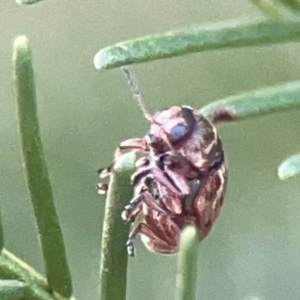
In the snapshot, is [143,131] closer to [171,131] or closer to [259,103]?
[171,131]

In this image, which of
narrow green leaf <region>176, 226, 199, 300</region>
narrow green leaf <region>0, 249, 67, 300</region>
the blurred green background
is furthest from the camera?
the blurred green background

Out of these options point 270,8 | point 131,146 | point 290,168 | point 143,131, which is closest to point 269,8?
point 270,8

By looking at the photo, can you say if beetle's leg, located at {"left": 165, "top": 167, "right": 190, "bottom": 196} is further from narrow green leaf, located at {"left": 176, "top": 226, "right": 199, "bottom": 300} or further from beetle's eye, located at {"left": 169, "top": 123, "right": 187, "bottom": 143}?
narrow green leaf, located at {"left": 176, "top": 226, "right": 199, "bottom": 300}

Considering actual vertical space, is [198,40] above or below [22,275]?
above

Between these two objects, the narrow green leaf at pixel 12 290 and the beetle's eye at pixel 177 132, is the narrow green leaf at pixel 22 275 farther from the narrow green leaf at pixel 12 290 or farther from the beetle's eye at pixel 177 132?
the beetle's eye at pixel 177 132

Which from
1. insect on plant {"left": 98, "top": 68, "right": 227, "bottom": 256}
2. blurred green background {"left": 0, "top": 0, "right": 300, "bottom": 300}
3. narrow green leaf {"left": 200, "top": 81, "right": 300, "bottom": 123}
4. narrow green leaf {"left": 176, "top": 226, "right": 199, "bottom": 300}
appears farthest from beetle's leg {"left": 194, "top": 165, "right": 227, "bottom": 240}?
blurred green background {"left": 0, "top": 0, "right": 300, "bottom": 300}

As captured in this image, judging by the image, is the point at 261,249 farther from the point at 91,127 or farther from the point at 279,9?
the point at 279,9
